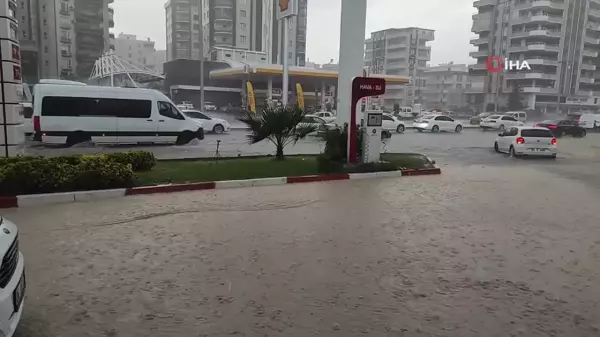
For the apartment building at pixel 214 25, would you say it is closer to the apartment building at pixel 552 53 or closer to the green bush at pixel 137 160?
the apartment building at pixel 552 53

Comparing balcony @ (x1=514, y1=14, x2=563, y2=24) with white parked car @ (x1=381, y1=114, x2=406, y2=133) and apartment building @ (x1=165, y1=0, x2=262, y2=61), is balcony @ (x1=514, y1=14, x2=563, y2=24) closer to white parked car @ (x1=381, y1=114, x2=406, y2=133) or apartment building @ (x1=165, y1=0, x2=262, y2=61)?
apartment building @ (x1=165, y1=0, x2=262, y2=61)

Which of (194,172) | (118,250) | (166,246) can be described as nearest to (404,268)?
(166,246)

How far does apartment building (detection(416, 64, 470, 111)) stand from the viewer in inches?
3329

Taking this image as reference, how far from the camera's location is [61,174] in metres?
8.60

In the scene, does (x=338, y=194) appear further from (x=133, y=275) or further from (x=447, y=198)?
(x=133, y=275)

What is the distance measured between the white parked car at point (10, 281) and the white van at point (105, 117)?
1507 cm

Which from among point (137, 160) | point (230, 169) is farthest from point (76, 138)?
point (230, 169)

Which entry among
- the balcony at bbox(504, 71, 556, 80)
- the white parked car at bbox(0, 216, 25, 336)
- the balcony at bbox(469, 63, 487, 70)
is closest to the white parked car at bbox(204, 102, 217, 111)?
the balcony at bbox(504, 71, 556, 80)

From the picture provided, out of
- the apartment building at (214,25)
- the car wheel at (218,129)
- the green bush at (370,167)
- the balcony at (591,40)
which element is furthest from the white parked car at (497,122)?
the apartment building at (214,25)

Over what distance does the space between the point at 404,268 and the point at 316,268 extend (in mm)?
978

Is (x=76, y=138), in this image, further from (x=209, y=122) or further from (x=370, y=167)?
(x=370, y=167)

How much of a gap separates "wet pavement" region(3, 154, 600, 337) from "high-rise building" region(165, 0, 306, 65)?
68067mm

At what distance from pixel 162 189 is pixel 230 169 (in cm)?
234

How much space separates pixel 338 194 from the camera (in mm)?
9500
